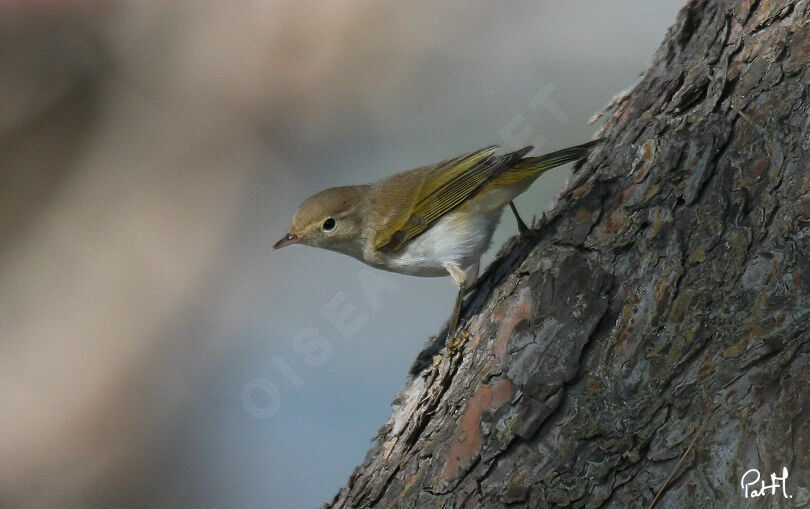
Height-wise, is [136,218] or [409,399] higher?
[136,218]

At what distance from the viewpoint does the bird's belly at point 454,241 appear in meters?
3.57

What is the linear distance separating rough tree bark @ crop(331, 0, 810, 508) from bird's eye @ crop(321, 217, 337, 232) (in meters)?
1.19

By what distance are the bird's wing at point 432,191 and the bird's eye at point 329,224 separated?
9.2 inches

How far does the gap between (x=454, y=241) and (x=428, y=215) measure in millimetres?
212

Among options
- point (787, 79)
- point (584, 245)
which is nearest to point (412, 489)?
point (584, 245)

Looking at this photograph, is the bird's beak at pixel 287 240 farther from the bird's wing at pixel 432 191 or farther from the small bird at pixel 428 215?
the bird's wing at pixel 432 191

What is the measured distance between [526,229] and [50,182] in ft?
13.0

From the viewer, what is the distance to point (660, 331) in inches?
90.5

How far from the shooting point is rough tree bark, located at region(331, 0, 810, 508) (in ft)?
6.81

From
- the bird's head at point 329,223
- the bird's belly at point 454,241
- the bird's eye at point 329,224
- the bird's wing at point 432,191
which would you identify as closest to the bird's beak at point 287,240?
the bird's head at point 329,223

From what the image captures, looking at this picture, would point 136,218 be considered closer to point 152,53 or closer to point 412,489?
point 152,53

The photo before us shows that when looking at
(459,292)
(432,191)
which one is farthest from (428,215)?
(459,292)

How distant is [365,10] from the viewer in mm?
5461

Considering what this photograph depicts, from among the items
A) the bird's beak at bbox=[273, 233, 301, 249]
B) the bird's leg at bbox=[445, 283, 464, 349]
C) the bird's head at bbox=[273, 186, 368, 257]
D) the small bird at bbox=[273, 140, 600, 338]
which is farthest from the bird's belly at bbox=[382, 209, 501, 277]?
the bird's beak at bbox=[273, 233, 301, 249]
